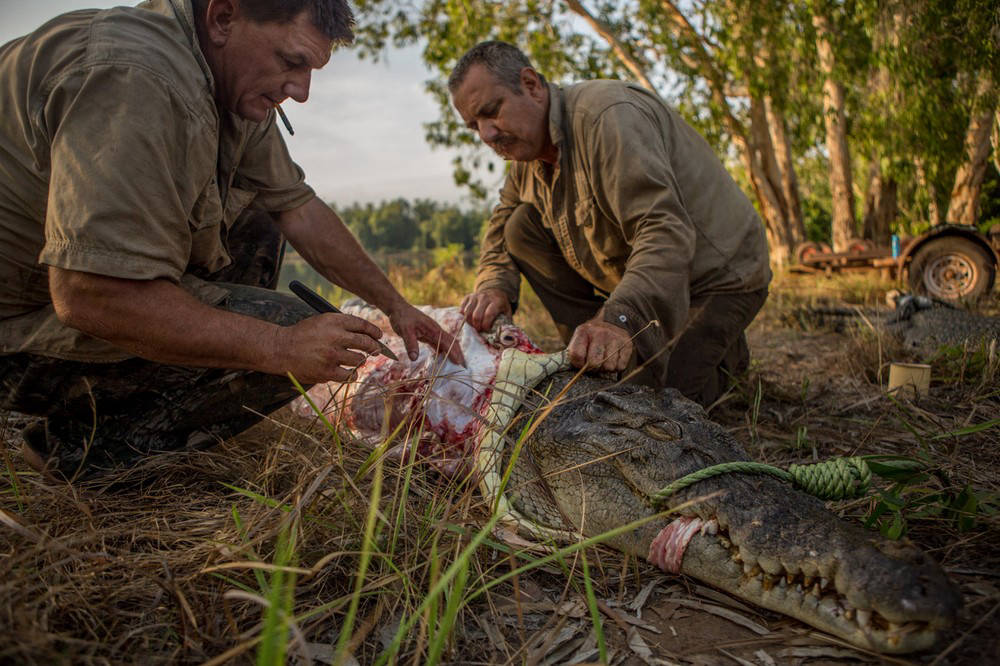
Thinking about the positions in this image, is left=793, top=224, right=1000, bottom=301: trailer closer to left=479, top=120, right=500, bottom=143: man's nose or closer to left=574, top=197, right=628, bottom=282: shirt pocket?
left=574, top=197, right=628, bottom=282: shirt pocket

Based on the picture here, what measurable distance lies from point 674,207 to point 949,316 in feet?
7.10

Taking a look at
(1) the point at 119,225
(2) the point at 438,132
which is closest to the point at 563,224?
(1) the point at 119,225

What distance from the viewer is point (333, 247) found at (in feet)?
8.81

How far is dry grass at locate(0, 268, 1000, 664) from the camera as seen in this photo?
107 cm

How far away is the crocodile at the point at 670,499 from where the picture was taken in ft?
3.54

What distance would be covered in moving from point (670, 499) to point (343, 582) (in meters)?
0.77

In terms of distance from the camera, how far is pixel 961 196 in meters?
7.93

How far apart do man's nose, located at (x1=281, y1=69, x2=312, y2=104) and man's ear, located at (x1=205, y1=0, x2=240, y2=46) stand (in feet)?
0.71

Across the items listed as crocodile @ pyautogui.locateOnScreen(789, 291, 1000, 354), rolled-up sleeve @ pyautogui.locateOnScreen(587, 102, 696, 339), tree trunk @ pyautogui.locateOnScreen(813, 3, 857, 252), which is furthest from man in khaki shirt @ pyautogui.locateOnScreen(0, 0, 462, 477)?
tree trunk @ pyautogui.locateOnScreen(813, 3, 857, 252)

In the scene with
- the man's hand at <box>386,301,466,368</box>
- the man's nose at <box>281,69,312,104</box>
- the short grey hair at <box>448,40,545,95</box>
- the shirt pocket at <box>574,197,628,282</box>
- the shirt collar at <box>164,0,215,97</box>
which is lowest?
the man's hand at <box>386,301,466,368</box>

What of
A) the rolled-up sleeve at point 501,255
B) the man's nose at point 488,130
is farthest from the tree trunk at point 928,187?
the man's nose at point 488,130

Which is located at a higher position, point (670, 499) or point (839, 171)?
point (839, 171)

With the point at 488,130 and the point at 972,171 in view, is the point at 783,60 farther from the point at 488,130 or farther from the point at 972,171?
the point at 488,130

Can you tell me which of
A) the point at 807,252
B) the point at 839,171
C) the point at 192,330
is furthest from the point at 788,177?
the point at 192,330
